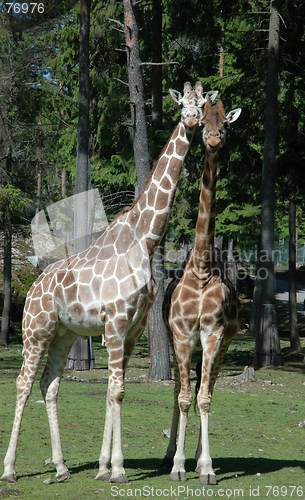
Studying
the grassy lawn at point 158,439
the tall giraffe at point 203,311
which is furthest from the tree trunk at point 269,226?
the tall giraffe at point 203,311

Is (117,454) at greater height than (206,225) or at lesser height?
lesser

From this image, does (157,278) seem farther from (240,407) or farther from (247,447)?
(247,447)

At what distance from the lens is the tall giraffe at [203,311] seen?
568 centimetres

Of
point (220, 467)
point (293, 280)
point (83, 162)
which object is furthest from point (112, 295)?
point (293, 280)

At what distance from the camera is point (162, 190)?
19.2 ft

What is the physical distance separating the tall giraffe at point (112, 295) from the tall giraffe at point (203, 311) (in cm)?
35

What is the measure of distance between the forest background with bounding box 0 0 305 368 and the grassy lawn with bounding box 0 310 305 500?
696 centimetres

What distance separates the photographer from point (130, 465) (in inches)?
253

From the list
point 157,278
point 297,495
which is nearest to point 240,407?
point 157,278

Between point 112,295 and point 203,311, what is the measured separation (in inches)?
43.5

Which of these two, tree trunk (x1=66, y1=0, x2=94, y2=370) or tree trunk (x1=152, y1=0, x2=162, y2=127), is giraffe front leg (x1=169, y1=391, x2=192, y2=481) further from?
tree trunk (x1=152, y1=0, x2=162, y2=127)

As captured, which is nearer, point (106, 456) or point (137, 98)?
point (106, 456)

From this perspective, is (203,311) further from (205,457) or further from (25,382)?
(25,382)

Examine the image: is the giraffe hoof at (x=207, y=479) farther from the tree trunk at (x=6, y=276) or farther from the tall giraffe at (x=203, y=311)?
the tree trunk at (x=6, y=276)
